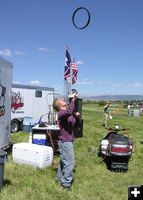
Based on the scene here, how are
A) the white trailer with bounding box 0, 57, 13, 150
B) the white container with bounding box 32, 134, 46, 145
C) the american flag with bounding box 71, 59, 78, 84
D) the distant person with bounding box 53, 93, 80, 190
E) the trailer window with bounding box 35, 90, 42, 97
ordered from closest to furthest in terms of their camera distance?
1. the distant person with bounding box 53, 93, 80, 190
2. the white trailer with bounding box 0, 57, 13, 150
3. the white container with bounding box 32, 134, 46, 145
4. the trailer window with bounding box 35, 90, 42, 97
5. the american flag with bounding box 71, 59, 78, 84

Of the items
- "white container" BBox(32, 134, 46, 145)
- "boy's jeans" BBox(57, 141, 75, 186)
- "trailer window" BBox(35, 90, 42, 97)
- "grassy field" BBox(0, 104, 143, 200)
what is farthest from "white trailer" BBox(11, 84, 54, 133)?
"boy's jeans" BBox(57, 141, 75, 186)

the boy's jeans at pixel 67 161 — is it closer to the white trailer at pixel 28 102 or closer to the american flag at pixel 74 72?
the white trailer at pixel 28 102

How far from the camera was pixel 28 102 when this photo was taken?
2284 centimetres

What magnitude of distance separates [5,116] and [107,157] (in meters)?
3.42

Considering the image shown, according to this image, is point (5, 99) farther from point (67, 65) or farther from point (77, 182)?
point (67, 65)

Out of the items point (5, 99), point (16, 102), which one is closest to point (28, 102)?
point (16, 102)

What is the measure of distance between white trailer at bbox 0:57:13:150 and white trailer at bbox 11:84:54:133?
862cm

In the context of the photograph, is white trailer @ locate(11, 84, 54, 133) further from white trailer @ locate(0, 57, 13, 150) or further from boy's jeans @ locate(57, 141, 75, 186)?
boy's jeans @ locate(57, 141, 75, 186)

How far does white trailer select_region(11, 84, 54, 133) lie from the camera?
22047 millimetres

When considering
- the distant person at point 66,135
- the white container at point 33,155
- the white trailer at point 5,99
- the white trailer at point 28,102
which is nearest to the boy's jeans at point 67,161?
the distant person at point 66,135

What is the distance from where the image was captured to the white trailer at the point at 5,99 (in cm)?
1205

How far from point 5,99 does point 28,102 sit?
10.1m

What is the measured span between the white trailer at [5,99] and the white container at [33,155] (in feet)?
3.13

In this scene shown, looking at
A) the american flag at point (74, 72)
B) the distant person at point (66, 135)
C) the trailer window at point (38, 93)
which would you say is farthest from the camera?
the american flag at point (74, 72)
